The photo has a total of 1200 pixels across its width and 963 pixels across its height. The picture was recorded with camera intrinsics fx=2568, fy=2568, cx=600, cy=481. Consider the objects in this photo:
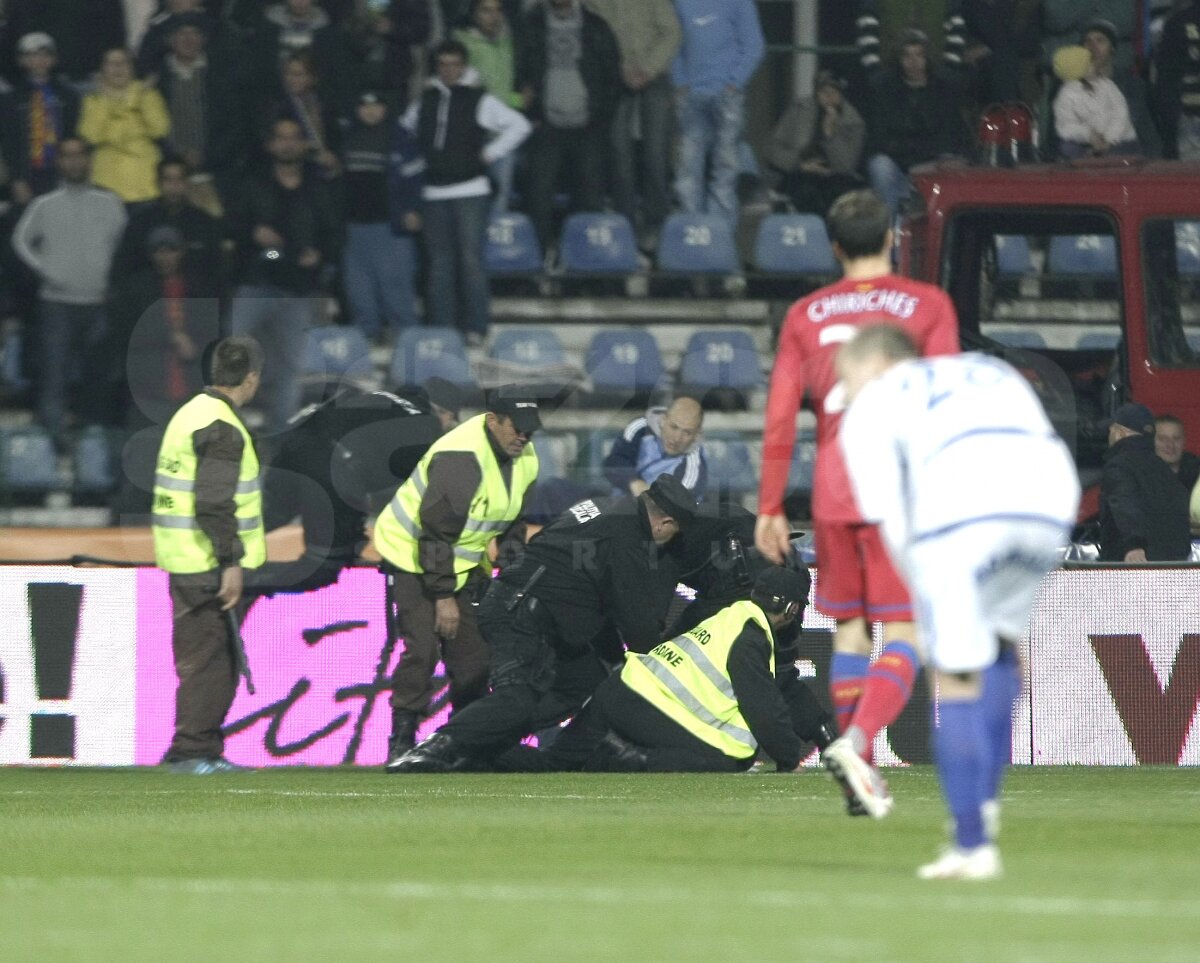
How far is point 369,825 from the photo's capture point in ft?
29.6

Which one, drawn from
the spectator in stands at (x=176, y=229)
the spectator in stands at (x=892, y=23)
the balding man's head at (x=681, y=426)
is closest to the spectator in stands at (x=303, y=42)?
the spectator in stands at (x=176, y=229)

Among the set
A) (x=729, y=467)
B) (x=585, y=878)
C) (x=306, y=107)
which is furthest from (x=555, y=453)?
(x=585, y=878)

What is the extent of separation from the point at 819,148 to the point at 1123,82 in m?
2.28

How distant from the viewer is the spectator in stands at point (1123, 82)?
18453 mm

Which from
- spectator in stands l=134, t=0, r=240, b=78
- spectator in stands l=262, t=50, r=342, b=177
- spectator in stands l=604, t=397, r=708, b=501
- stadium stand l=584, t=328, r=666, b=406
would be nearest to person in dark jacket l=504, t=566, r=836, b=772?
spectator in stands l=604, t=397, r=708, b=501

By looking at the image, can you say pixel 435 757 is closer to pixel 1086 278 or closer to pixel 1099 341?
pixel 1099 341

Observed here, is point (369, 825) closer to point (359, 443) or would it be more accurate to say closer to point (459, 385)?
point (359, 443)

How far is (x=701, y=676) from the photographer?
1203cm

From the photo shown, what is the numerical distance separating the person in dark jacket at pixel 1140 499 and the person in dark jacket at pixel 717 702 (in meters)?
2.33

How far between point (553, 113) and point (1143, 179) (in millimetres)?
4744

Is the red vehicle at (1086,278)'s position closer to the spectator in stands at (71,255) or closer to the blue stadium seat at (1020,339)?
the blue stadium seat at (1020,339)

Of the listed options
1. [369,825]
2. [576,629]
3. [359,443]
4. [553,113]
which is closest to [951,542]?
[369,825]

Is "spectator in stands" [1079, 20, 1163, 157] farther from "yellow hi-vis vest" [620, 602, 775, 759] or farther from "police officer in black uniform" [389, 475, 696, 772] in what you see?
"yellow hi-vis vest" [620, 602, 775, 759]

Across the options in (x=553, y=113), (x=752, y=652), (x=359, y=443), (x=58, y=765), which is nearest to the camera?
(x=752, y=652)
